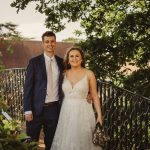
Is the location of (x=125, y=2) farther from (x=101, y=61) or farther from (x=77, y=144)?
(x=77, y=144)

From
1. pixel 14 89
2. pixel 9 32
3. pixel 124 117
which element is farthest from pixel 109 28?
pixel 9 32

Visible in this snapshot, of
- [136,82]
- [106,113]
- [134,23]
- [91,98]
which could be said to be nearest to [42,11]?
[134,23]

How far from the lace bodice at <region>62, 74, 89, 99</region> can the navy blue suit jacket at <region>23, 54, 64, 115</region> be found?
87mm

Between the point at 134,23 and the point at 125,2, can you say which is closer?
the point at 134,23

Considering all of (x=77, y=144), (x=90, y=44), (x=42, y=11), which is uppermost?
(x=42, y=11)

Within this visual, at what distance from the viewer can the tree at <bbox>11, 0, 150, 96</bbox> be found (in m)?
8.41

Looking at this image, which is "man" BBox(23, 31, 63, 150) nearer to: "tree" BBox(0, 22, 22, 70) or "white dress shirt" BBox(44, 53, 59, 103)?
"white dress shirt" BBox(44, 53, 59, 103)

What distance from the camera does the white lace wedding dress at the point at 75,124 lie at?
5.22 metres

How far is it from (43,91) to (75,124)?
74 centimetres

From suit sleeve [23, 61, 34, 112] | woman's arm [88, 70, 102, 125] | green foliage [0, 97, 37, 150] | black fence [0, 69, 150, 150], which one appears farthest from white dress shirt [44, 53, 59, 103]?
green foliage [0, 97, 37, 150]

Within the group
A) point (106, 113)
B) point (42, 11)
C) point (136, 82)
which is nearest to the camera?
point (106, 113)

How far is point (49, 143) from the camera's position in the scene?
5.38 m

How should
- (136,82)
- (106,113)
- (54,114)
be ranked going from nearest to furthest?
(54,114)
(106,113)
(136,82)

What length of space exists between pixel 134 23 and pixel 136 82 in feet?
4.42
